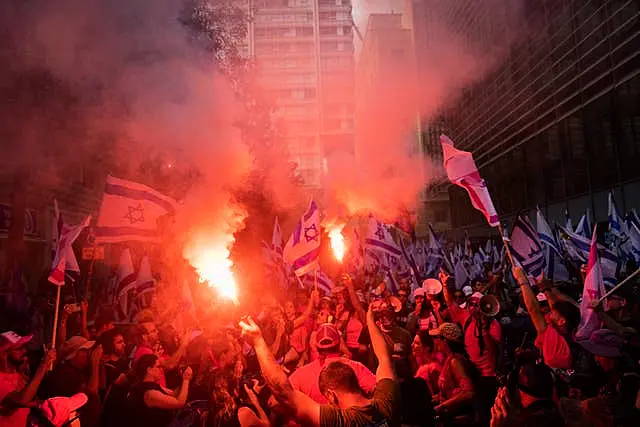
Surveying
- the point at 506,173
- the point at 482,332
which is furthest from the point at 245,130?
the point at 506,173

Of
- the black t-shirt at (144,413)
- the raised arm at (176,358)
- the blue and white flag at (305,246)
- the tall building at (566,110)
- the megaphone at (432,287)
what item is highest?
the tall building at (566,110)

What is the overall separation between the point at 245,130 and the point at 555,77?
49.2 ft

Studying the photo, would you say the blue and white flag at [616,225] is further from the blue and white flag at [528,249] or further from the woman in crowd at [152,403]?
the woman in crowd at [152,403]

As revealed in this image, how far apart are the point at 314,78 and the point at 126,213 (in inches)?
1239

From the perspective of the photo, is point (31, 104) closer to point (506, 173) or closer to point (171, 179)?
point (171, 179)

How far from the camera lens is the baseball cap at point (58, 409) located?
372 centimetres

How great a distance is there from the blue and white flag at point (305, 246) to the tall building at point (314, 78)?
64.8 feet

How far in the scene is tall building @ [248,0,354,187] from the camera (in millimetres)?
33656

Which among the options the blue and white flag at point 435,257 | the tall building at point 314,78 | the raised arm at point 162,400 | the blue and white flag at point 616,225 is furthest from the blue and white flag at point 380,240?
the tall building at point 314,78

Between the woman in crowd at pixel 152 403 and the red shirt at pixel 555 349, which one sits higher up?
the red shirt at pixel 555 349

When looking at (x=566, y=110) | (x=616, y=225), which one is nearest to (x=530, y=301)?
(x=616, y=225)

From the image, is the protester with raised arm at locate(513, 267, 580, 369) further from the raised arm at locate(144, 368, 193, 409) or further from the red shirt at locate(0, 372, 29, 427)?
the red shirt at locate(0, 372, 29, 427)

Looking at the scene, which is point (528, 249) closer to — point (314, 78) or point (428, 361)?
point (428, 361)

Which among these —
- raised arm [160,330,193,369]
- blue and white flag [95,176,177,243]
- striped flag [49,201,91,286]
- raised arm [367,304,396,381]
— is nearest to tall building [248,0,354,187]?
striped flag [49,201,91,286]
